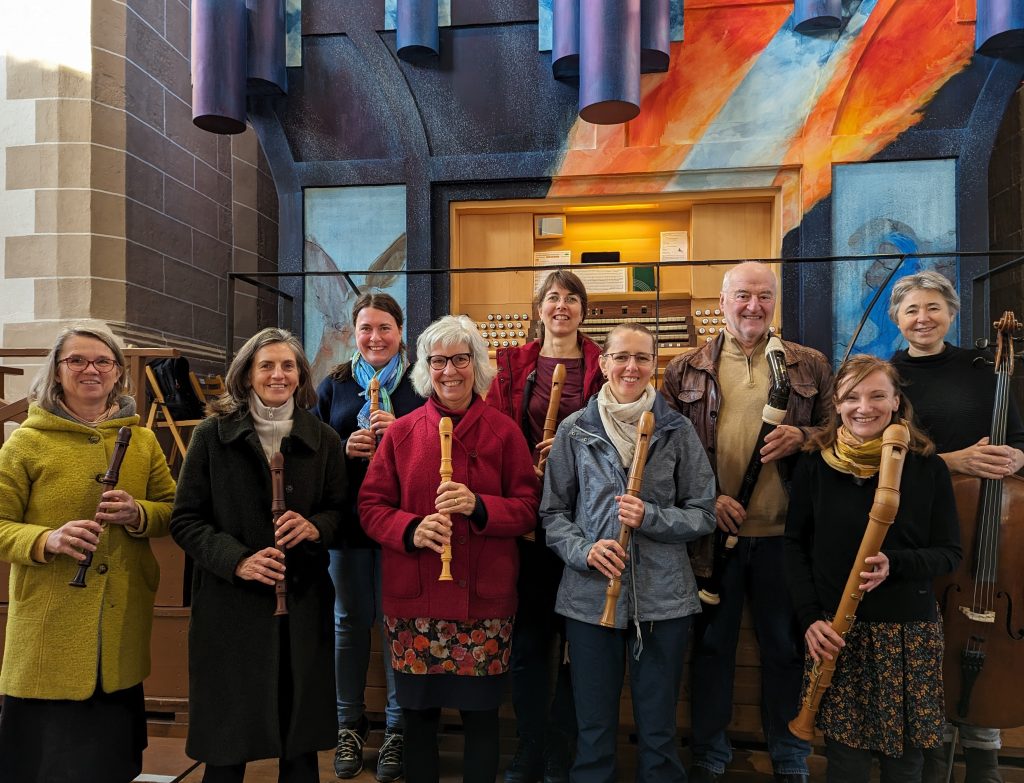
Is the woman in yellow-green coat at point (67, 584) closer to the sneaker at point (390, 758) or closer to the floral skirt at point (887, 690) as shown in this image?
the sneaker at point (390, 758)

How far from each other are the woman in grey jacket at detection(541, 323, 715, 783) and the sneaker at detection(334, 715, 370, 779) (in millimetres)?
856

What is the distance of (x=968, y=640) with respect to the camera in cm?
209

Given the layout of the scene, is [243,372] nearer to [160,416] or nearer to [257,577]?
[257,577]

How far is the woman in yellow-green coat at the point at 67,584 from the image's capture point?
197 centimetres

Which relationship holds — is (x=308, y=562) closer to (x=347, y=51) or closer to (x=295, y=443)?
(x=295, y=443)

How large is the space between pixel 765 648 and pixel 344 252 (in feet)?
12.8

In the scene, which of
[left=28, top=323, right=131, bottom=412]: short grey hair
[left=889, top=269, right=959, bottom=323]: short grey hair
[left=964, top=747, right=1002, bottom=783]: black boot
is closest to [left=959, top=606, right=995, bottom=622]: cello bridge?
[left=964, top=747, right=1002, bottom=783]: black boot

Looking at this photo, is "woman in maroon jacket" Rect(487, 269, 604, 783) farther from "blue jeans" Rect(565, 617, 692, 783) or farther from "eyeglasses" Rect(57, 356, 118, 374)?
"eyeglasses" Rect(57, 356, 118, 374)

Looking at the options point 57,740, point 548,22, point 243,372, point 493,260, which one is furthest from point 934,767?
point 548,22

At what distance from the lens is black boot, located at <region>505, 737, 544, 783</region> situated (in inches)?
92.5

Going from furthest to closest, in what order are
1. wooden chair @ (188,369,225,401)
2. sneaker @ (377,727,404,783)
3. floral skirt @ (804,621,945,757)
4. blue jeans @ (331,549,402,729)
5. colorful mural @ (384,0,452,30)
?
1. colorful mural @ (384,0,452,30)
2. wooden chair @ (188,369,225,401)
3. blue jeans @ (331,549,402,729)
4. sneaker @ (377,727,404,783)
5. floral skirt @ (804,621,945,757)

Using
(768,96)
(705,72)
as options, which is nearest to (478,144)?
(705,72)

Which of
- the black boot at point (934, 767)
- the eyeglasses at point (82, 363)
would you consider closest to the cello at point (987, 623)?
the black boot at point (934, 767)

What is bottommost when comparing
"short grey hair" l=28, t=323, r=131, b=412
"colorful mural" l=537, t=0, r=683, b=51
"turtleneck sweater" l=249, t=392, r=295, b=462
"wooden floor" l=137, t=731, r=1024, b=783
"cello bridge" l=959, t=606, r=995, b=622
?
"wooden floor" l=137, t=731, r=1024, b=783
